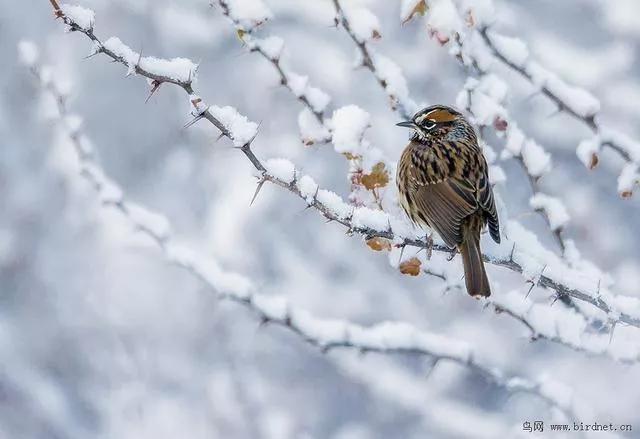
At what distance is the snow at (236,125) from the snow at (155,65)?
0.49 feet

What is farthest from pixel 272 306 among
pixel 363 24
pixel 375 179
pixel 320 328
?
pixel 363 24

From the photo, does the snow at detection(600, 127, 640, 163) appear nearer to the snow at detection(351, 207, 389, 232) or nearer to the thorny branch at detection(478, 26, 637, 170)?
the thorny branch at detection(478, 26, 637, 170)

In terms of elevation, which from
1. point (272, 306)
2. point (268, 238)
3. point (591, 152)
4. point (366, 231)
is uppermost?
point (268, 238)

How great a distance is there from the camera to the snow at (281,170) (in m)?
3.83

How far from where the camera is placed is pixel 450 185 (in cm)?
573

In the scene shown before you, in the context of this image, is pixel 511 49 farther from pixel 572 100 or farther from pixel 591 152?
pixel 591 152

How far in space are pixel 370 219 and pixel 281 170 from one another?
0.49 m

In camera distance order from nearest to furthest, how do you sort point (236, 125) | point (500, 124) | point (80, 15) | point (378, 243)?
1. point (80, 15)
2. point (236, 125)
3. point (378, 243)
4. point (500, 124)

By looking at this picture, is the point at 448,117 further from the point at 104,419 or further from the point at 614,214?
the point at 614,214

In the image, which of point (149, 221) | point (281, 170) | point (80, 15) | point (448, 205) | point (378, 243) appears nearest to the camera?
point (80, 15)

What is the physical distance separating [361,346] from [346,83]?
7106mm

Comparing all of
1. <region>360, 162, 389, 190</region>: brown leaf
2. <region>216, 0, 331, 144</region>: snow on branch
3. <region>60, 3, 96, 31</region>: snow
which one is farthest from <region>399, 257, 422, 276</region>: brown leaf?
<region>60, 3, 96, 31</region>: snow

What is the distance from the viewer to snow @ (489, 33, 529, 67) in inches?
197

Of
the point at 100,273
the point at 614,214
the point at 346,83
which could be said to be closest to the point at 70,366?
the point at 100,273
